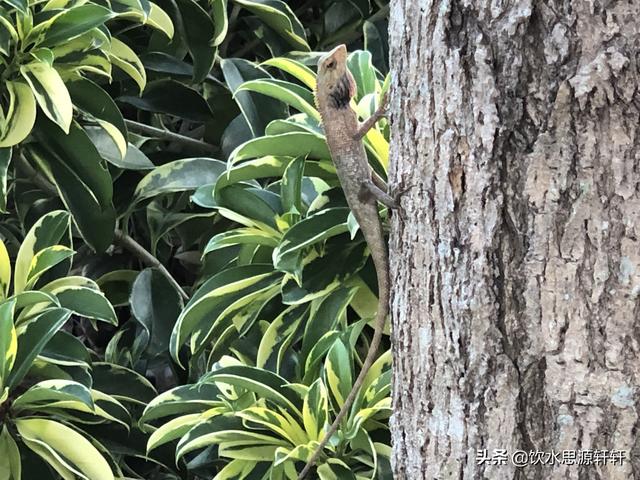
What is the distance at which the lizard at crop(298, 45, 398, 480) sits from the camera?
1.00 meters

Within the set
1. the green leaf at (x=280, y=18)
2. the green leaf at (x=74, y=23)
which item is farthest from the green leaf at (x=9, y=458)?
the green leaf at (x=280, y=18)

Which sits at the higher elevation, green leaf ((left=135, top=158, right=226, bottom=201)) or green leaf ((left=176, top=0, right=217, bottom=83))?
green leaf ((left=176, top=0, right=217, bottom=83))

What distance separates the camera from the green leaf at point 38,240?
4.12ft

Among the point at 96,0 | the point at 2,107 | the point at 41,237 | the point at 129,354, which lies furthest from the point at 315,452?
the point at 96,0

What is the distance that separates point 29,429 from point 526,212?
0.88m

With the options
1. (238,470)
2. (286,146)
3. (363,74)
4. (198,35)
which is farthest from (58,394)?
(198,35)

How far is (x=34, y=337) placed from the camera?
3.67 feet

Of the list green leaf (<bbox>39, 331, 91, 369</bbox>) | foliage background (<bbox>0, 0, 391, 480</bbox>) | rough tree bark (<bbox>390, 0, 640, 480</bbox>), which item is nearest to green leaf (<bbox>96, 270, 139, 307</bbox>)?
foliage background (<bbox>0, 0, 391, 480</bbox>)

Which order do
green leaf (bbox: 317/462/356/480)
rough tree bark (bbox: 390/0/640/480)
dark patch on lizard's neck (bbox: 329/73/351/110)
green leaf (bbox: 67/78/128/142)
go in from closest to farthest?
rough tree bark (bbox: 390/0/640/480) → green leaf (bbox: 317/462/356/480) → dark patch on lizard's neck (bbox: 329/73/351/110) → green leaf (bbox: 67/78/128/142)

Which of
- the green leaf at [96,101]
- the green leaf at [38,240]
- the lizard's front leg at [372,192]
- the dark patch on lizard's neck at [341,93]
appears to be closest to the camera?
the lizard's front leg at [372,192]

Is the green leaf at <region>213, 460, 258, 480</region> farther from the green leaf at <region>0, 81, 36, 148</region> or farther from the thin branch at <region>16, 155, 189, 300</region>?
the green leaf at <region>0, 81, 36, 148</region>

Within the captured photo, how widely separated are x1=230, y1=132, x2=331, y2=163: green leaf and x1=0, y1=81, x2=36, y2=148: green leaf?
Answer: 38 centimetres

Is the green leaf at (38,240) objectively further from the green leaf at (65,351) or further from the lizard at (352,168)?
the lizard at (352,168)

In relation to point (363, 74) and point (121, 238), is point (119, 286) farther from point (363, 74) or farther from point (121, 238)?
point (363, 74)
